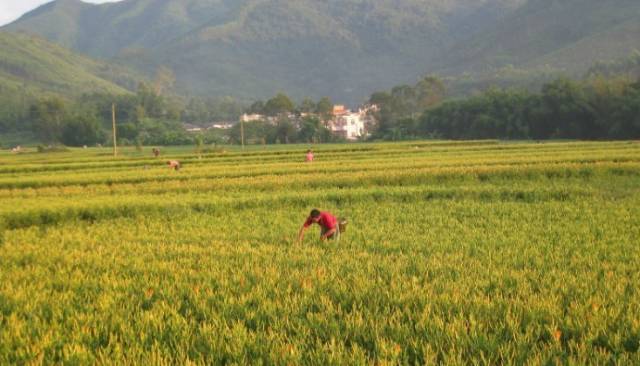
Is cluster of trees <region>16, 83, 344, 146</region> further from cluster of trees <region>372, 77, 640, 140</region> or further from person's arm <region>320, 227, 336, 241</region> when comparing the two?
person's arm <region>320, 227, 336, 241</region>

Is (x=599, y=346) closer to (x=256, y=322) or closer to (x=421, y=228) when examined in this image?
(x=256, y=322)

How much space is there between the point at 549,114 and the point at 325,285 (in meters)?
69.3

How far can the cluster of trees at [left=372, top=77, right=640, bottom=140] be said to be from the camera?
5975 cm

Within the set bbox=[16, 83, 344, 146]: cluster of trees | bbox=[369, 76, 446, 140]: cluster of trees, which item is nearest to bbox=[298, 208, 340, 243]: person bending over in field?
bbox=[16, 83, 344, 146]: cluster of trees

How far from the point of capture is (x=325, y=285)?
704 cm

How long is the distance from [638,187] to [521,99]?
5824cm

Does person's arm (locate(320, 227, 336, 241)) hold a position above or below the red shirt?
below

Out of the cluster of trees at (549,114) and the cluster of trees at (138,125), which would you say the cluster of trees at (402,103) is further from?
the cluster of trees at (549,114)

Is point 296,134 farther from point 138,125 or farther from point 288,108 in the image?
point 138,125

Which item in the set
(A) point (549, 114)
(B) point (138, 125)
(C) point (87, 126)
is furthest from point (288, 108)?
(A) point (549, 114)

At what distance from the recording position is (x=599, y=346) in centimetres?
490

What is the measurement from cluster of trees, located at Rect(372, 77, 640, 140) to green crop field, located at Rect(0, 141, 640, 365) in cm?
4981

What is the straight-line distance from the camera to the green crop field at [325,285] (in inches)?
195

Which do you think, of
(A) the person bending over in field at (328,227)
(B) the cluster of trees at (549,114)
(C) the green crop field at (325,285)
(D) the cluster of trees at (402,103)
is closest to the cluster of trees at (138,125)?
(D) the cluster of trees at (402,103)
